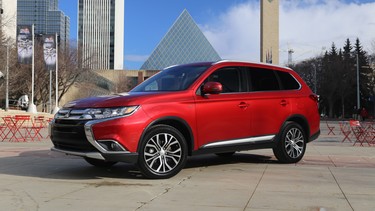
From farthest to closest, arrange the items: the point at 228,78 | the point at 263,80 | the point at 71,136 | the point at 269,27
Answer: the point at 269,27 → the point at 263,80 → the point at 228,78 → the point at 71,136

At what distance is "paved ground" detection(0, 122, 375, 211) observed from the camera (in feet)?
18.7

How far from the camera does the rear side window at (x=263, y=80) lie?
344 inches

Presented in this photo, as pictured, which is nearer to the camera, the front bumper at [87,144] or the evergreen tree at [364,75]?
the front bumper at [87,144]

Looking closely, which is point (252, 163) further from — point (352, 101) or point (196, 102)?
point (352, 101)

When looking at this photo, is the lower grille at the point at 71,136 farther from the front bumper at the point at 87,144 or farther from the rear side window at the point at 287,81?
the rear side window at the point at 287,81

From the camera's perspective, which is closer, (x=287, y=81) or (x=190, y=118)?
(x=190, y=118)

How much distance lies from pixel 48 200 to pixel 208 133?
9.85ft

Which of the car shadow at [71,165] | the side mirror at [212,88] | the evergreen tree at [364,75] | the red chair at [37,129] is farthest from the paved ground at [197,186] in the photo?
the evergreen tree at [364,75]

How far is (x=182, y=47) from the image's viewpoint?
131 metres

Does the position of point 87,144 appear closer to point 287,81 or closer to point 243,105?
point 243,105

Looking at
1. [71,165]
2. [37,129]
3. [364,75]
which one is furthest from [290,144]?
[364,75]

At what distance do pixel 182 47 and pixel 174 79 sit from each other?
407 feet

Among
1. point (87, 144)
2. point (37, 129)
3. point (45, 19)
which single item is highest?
point (45, 19)

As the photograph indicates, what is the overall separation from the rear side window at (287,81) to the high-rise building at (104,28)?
100 metres
